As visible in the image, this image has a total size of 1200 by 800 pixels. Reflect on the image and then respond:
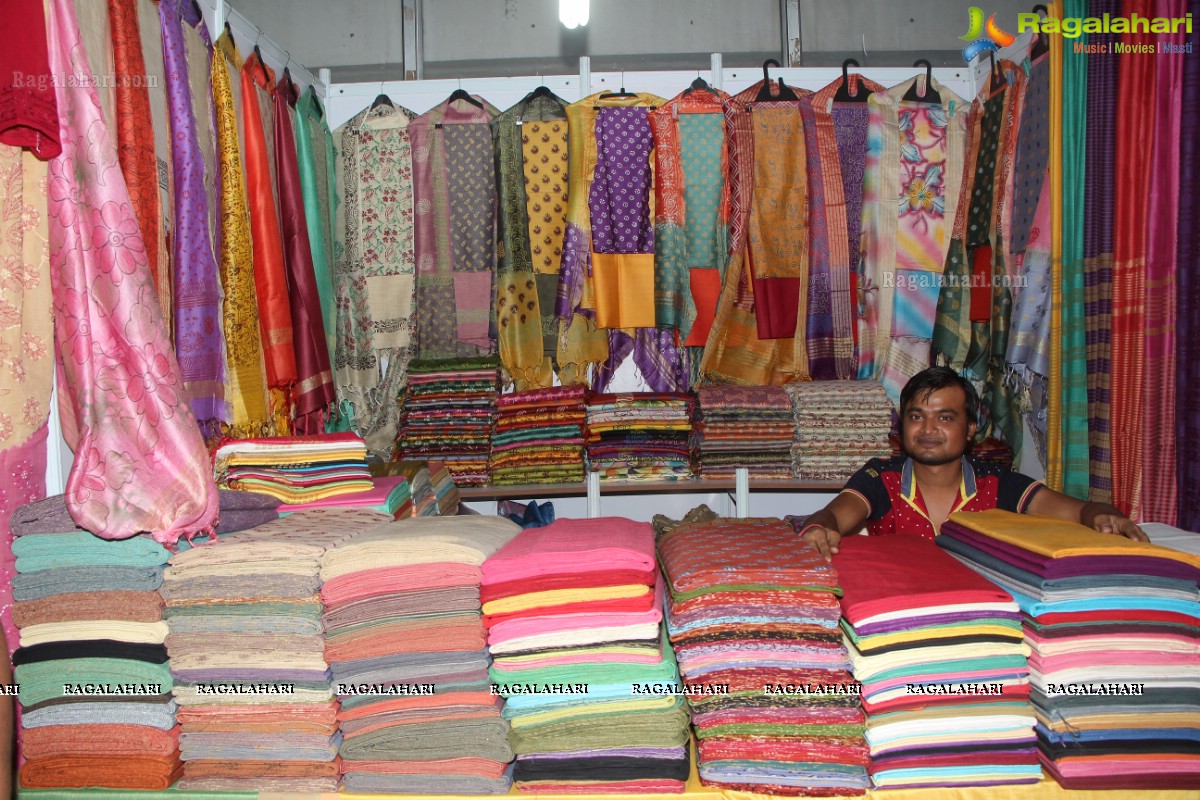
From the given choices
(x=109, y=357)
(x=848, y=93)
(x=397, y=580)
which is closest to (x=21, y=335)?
(x=109, y=357)

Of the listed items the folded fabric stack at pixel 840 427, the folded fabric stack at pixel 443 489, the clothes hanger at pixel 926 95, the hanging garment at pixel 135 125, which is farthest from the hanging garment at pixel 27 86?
the clothes hanger at pixel 926 95

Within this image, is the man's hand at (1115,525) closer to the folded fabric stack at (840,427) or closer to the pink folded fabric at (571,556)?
the pink folded fabric at (571,556)

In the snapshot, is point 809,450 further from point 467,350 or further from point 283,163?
point 283,163

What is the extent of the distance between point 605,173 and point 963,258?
1.73m

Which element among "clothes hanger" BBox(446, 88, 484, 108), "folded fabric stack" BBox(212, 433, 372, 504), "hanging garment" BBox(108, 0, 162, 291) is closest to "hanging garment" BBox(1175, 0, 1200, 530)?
"folded fabric stack" BBox(212, 433, 372, 504)

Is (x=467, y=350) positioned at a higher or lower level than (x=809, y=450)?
higher

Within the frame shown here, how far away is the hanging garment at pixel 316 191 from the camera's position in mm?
3326

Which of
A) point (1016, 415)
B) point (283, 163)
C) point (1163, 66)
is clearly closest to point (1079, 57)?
point (1163, 66)

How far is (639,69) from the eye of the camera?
4.75m

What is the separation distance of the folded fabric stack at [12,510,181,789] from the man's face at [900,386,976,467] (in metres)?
2.00

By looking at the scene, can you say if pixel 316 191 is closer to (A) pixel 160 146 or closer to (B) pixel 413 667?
(A) pixel 160 146

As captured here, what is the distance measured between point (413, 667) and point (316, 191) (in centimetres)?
253

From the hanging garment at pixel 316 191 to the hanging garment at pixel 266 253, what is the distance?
28 centimetres

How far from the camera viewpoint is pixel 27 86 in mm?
1690
